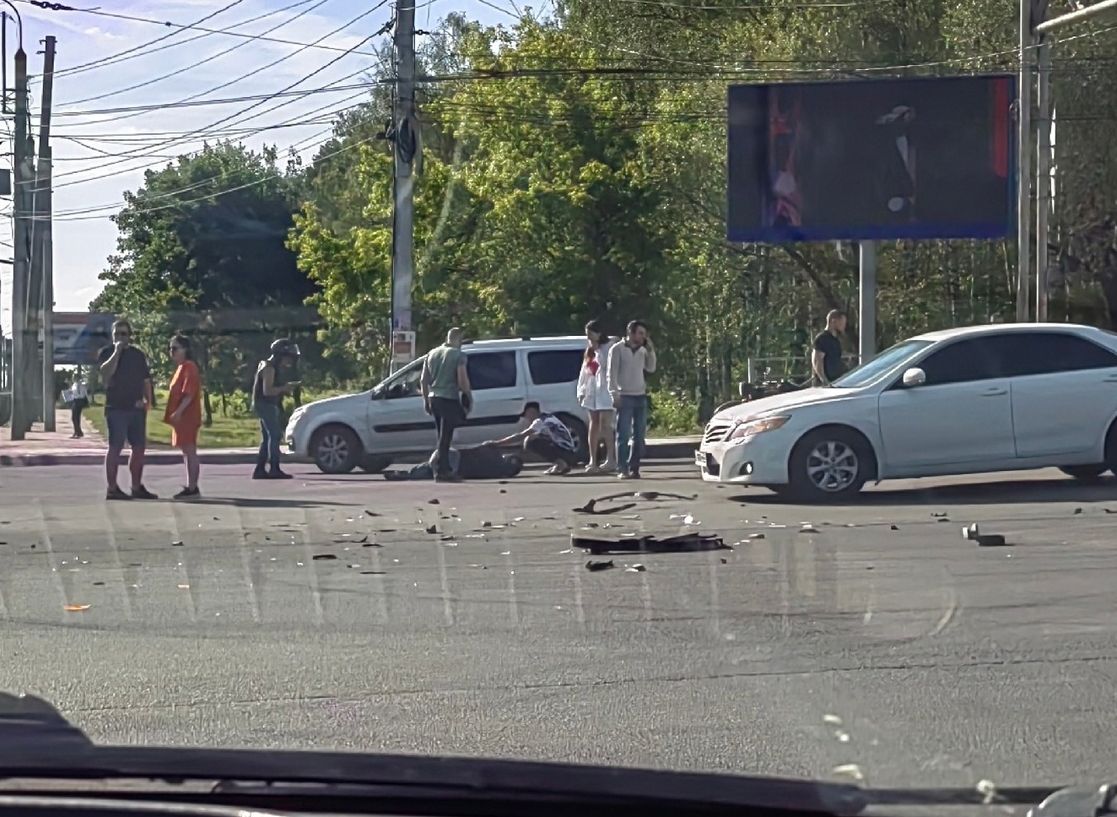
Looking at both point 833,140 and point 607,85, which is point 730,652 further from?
point 607,85

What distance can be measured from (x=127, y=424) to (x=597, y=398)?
5.35 m

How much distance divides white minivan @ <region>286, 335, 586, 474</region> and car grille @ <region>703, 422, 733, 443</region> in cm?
572

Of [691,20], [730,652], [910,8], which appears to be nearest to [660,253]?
[691,20]

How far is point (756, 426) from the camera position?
14.6m

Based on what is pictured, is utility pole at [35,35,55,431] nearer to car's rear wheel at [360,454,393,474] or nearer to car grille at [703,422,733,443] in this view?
car's rear wheel at [360,454,393,474]

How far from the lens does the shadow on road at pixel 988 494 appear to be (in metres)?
14.2

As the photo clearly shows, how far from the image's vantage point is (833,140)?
22984 millimetres

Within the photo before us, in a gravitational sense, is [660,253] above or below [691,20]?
below

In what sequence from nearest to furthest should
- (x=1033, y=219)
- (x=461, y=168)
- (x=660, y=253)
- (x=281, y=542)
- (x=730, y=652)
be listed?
(x=730, y=652) < (x=281, y=542) < (x=1033, y=219) < (x=660, y=253) < (x=461, y=168)

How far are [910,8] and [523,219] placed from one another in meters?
10.5

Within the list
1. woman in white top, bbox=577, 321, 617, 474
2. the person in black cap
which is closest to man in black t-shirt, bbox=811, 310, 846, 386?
woman in white top, bbox=577, 321, 617, 474

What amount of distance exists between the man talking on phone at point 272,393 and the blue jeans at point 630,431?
415cm

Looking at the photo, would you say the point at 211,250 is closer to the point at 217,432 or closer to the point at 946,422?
the point at 217,432

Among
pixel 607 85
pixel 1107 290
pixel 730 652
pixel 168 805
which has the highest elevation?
pixel 607 85
